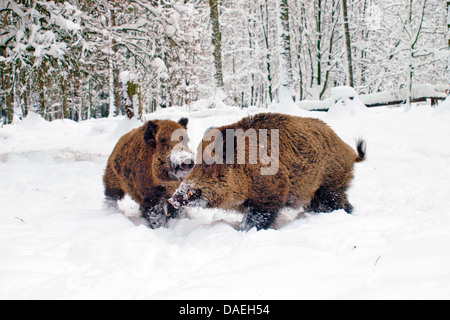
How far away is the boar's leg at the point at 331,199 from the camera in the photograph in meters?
3.75

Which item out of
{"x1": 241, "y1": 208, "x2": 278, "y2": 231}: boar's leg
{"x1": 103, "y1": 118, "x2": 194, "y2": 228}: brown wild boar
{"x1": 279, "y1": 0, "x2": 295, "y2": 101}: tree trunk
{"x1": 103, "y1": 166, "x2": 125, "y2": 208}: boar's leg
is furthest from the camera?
{"x1": 279, "y1": 0, "x2": 295, "y2": 101}: tree trunk

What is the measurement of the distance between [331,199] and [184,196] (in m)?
1.73

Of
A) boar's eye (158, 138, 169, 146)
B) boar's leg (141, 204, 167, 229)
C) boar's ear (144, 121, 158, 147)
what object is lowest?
boar's leg (141, 204, 167, 229)

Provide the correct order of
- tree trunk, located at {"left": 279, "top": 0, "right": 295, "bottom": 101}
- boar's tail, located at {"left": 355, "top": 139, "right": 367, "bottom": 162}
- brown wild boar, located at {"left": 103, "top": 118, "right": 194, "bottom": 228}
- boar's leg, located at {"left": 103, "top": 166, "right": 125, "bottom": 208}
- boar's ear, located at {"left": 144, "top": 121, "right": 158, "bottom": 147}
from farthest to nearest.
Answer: tree trunk, located at {"left": 279, "top": 0, "right": 295, "bottom": 101}
boar's leg, located at {"left": 103, "top": 166, "right": 125, "bottom": 208}
boar's tail, located at {"left": 355, "top": 139, "right": 367, "bottom": 162}
boar's ear, located at {"left": 144, "top": 121, "right": 158, "bottom": 147}
brown wild boar, located at {"left": 103, "top": 118, "right": 194, "bottom": 228}

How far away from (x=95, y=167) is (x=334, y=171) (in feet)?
18.4

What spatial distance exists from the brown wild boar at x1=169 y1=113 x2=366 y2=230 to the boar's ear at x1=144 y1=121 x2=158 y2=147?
2.10 ft

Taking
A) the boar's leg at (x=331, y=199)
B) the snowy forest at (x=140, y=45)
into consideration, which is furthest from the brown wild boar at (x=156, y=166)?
the snowy forest at (x=140, y=45)

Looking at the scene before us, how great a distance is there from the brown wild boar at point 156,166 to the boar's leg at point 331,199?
155cm

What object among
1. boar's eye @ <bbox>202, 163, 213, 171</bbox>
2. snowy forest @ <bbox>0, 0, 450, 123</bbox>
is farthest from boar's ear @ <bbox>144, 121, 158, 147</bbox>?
snowy forest @ <bbox>0, 0, 450, 123</bbox>

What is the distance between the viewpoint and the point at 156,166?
3.63m

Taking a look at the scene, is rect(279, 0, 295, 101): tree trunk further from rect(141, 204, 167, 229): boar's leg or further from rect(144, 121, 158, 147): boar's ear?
rect(141, 204, 167, 229): boar's leg

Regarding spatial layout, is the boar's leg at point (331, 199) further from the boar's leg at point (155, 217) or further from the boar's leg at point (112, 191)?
A: the boar's leg at point (112, 191)

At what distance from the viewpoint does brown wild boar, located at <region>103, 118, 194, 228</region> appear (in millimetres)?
3541

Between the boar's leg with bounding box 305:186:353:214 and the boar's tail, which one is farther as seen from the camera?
the boar's tail
